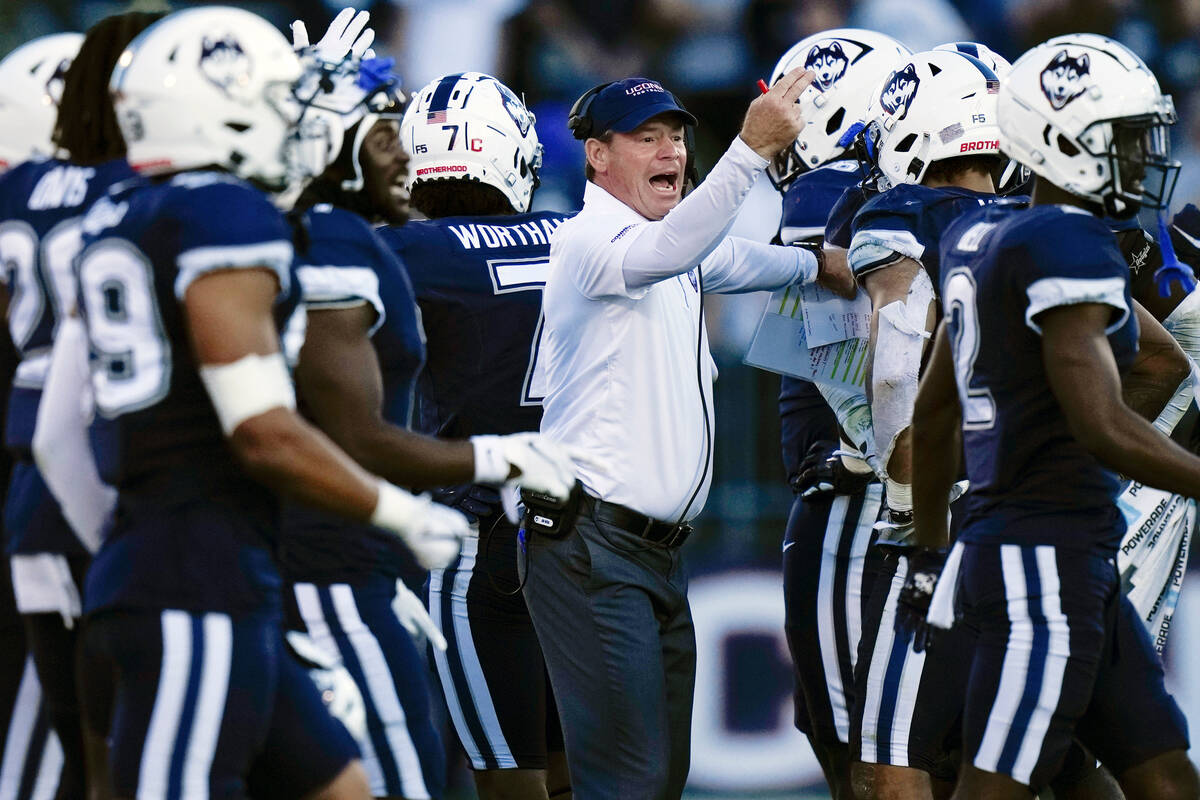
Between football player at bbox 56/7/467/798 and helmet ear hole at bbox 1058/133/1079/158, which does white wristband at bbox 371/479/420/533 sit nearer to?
football player at bbox 56/7/467/798

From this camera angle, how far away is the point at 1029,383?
354 cm

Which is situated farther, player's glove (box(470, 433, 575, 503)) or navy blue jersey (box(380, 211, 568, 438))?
navy blue jersey (box(380, 211, 568, 438))

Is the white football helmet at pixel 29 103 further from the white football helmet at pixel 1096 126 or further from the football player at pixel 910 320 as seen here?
the white football helmet at pixel 1096 126

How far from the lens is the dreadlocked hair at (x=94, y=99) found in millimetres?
3455

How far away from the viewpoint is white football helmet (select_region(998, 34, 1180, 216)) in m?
3.72

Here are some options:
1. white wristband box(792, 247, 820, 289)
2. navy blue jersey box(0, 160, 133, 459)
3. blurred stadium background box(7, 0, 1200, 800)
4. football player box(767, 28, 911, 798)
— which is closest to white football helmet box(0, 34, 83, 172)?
navy blue jersey box(0, 160, 133, 459)

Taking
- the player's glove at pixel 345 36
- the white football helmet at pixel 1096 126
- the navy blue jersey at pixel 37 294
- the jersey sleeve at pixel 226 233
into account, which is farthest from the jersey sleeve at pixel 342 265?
the player's glove at pixel 345 36

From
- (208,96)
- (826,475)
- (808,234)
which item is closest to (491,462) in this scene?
(208,96)

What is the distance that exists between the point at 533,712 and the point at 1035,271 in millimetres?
1999

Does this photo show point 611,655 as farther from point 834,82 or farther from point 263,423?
point 834,82

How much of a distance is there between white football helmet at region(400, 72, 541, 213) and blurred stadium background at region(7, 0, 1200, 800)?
2.03 metres

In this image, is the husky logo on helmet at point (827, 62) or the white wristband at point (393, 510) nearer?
the white wristband at point (393, 510)

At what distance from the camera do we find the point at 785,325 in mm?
4863

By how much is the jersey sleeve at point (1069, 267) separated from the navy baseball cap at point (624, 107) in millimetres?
1242
